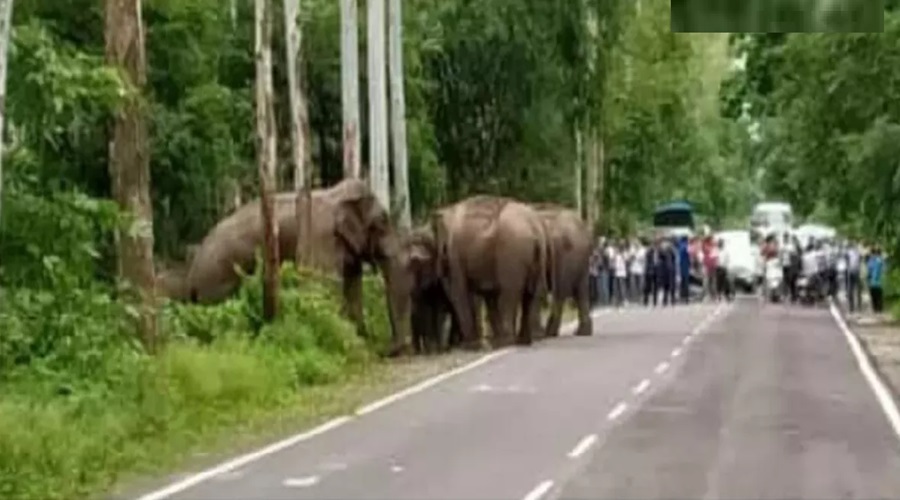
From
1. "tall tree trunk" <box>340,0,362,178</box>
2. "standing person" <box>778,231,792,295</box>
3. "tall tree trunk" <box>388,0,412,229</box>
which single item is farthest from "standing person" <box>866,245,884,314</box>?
"tall tree trunk" <box>340,0,362,178</box>

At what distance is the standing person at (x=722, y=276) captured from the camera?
7988 centimetres

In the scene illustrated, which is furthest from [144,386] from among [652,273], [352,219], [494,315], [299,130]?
[652,273]

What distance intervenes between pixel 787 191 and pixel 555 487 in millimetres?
66515

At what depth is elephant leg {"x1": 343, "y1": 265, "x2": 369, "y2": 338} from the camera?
4116cm

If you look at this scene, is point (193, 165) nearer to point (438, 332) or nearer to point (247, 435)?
point (438, 332)

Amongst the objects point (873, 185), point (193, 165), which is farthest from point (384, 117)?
point (873, 185)

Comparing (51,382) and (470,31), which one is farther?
(470,31)

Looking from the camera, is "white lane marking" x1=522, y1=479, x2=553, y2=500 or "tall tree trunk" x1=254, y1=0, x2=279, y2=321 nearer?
"white lane marking" x1=522, y1=479, x2=553, y2=500

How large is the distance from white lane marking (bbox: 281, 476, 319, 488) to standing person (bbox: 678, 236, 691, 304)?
5232 cm

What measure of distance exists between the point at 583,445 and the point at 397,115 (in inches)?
1009

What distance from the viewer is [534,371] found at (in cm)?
3612

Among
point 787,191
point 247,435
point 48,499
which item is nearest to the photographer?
point 48,499

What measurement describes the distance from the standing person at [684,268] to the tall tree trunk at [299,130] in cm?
3293

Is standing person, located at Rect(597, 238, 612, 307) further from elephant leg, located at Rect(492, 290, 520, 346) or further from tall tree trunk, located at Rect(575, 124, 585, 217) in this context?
elephant leg, located at Rect(492, 290, 520, 346)
